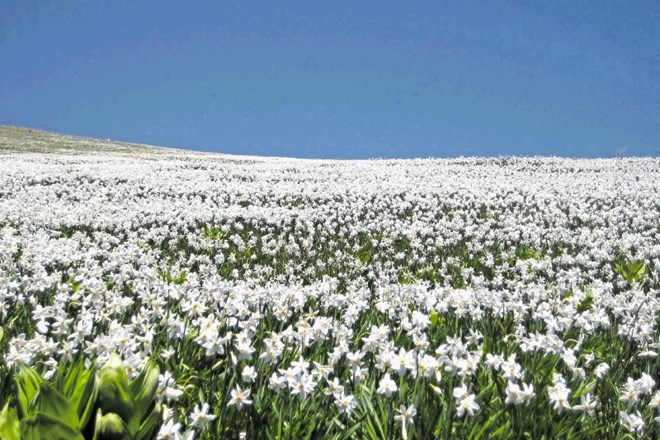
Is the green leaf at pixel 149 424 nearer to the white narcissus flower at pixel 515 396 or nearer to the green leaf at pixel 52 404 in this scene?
the green leaf at pixel 52 404

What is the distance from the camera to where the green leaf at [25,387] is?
248 cm

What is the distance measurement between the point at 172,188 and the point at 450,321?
57.3 feet

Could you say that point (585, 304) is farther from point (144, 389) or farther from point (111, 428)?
point (111, 428)

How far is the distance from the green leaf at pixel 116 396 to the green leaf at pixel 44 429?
25 cm

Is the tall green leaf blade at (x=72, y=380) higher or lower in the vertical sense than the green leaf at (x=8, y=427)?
higher

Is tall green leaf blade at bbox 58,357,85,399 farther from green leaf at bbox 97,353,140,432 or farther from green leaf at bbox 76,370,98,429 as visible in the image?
green leaf at bbox 97,353,140,432

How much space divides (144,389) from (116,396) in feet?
0.49

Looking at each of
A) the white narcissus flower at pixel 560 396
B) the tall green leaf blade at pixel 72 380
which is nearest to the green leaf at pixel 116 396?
the tall green leaf blade at pixel 72 380

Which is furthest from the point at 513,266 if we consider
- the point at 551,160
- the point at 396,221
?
the point at 551,160

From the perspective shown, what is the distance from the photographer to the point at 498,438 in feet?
9.91

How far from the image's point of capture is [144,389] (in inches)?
99.7

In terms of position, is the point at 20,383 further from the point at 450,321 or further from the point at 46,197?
the point at 46,197

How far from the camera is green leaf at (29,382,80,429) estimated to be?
225 cm

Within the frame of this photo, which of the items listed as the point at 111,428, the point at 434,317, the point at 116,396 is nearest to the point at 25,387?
the point at 116,396
